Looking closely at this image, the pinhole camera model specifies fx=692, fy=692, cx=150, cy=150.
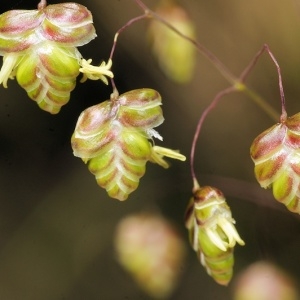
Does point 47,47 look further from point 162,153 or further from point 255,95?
point 255,95

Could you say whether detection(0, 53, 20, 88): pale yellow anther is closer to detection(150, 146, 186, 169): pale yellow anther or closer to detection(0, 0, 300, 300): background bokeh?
detection(150, 146, 186, 169): pale yellow anther

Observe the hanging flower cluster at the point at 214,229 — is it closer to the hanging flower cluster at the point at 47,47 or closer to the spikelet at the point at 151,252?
the hanging flower cluster at the point at 47,47

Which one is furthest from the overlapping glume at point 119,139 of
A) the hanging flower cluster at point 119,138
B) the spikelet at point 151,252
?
the spikelet at point 151,252

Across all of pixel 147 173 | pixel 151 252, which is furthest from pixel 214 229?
pixel 147 173

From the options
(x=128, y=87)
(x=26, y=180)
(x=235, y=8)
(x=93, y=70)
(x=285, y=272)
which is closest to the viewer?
Result: (x=93, y=70)

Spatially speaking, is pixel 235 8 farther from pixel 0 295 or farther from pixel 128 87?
pixel 0 295

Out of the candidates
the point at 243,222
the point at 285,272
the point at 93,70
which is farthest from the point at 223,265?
the point at 243,222

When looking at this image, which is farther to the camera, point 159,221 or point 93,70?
point 159,221
